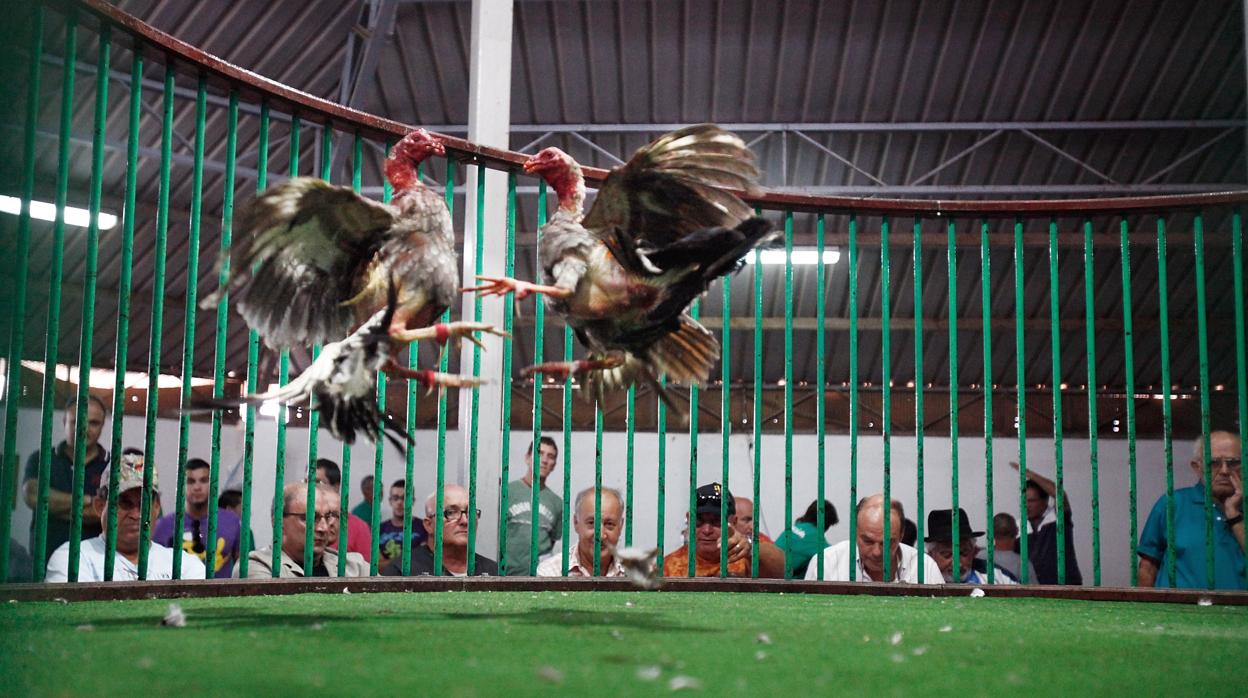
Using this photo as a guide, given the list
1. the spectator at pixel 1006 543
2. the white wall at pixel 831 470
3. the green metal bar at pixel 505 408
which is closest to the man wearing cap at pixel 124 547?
the green metal bar at pixel 505 408

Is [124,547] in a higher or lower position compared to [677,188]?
lower

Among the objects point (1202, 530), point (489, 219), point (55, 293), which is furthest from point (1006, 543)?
point (55, 293)

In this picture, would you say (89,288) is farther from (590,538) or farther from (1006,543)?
(1006,543)

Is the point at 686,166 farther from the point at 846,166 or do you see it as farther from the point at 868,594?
the point at 846,166

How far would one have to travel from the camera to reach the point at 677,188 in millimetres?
2684

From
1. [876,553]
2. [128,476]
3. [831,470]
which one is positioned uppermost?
[128,476]

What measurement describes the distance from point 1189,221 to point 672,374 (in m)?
16.2

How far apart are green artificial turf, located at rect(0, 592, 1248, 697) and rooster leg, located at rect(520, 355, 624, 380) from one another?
56 cm

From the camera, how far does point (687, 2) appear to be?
11531mm

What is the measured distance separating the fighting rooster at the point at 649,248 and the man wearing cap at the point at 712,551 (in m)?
2.29

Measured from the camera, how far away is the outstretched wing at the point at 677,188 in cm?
264

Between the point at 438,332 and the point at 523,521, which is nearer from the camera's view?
the point at 438,332

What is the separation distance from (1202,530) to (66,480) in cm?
448

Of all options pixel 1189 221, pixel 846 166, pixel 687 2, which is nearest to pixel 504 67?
pixel 687 2
